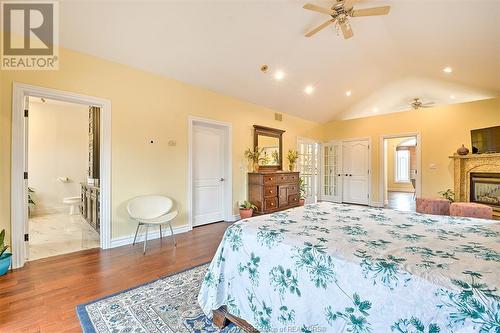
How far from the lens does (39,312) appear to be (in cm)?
184

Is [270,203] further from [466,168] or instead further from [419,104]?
[419,104]

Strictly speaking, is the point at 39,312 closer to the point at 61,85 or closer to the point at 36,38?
the point at 61,85

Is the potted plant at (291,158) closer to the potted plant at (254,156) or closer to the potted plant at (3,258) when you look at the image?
the potted plant at (254,156)

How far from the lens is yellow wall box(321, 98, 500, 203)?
16.7ft

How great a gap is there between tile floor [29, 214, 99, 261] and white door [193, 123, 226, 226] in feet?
5.78

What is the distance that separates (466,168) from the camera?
5004 mm

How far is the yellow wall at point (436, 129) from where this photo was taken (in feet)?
16.7

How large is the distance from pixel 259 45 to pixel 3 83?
3.26m

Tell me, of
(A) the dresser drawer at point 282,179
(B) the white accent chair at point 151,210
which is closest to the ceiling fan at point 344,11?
(A) the dresser drawer at point 282,179

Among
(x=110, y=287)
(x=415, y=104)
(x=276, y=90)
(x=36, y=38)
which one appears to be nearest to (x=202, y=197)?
(x=110, y=287)

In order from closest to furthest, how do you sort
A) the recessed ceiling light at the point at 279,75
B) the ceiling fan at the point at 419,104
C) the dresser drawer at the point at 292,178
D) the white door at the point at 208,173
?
the white door at the point at 208,173
the recessed ceiling light at the point at 279,75
the dresser drawer at the point at 292,178
the ceiling fan at the point at 419,104

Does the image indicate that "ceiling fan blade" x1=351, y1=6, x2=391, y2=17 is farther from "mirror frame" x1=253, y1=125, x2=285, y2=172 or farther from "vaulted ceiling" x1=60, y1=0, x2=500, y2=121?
"mirror frame" x1=253, y1=125, x2=285, y2=172

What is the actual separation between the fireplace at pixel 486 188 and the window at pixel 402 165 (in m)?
6.15

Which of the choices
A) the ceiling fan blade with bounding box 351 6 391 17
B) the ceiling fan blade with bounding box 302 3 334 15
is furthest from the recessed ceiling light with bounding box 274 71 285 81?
the ceiling fan blade with bounding box 351 6 391 17
